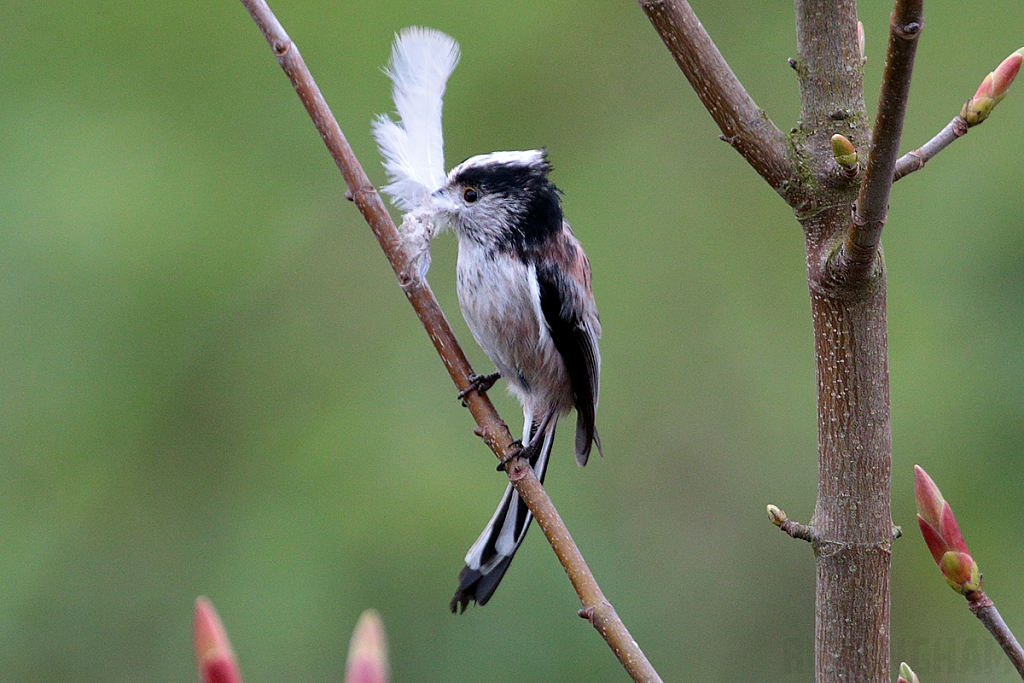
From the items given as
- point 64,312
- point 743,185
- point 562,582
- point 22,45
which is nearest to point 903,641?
point 562,582

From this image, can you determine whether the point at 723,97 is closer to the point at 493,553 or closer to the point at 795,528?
the point at 795,528

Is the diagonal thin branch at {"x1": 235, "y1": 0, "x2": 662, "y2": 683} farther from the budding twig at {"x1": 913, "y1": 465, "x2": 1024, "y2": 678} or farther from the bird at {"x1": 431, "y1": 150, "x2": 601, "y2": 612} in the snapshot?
the bird at {"x1": 431, "y1": 150, "x2": 601, "y2": 612}

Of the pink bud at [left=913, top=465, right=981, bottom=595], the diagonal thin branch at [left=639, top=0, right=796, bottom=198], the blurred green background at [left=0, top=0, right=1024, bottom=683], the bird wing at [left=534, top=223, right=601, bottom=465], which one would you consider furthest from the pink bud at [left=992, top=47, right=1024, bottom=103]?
the blurred green background at [left=0, top=0, right=1024, bottom=683]

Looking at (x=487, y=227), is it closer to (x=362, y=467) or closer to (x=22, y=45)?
(x=362, y=467)

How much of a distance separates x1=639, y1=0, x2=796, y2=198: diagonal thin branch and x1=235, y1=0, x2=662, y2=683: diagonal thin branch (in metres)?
0.51

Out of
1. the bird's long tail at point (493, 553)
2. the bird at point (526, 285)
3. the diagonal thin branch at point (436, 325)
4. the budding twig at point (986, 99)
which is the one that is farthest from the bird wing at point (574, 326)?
the budding twig at point (986, 99)

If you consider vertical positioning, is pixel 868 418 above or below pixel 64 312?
below

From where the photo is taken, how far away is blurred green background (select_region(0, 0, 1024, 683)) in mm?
3059

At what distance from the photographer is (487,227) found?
230cm

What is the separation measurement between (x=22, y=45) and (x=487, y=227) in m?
2.29

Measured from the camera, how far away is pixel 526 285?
2.26 metres

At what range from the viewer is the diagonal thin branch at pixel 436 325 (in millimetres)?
1213

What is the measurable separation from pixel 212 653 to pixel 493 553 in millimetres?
1471

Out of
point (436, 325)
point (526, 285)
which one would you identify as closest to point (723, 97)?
point (436, 325)
